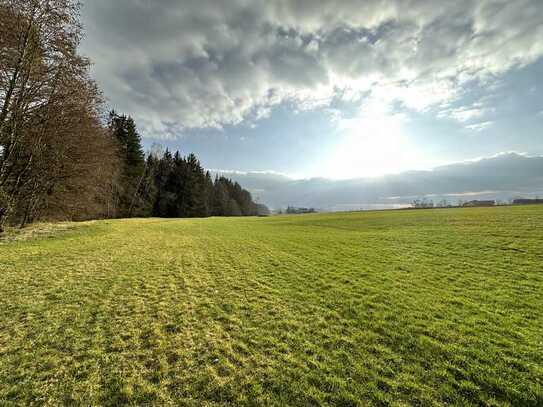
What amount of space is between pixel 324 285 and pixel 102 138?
2518cm

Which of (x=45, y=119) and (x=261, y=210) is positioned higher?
(x=45, y=119)

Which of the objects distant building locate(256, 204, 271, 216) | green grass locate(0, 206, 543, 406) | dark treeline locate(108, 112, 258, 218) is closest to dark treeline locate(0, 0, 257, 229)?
green grass locate(0, 206, 543, 406)

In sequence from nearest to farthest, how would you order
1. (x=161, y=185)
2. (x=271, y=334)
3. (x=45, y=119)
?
(x=271, y=334) < (x=45, y=119) < (x=161, y=185)

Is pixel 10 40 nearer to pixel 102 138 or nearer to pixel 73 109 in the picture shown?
pixel 73 109

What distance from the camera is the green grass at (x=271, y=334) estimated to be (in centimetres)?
341

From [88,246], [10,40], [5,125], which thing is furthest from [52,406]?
[10,40]

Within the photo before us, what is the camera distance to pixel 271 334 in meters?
5.01

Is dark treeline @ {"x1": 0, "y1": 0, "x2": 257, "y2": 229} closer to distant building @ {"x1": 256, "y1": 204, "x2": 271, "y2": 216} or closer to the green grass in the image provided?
the green grass

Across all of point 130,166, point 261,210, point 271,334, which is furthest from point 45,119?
point 261,210

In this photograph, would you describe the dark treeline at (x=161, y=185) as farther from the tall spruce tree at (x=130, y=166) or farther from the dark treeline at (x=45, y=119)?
the dark treeline at (x=45, y=119)

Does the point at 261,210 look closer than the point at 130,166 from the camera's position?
No

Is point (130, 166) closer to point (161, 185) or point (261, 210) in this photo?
point (161, 185)

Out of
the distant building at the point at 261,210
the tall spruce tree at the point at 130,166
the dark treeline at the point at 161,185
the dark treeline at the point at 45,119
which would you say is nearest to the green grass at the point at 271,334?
the dark treeline at the point at 45,119

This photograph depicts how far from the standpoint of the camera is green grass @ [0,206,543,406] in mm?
3412
